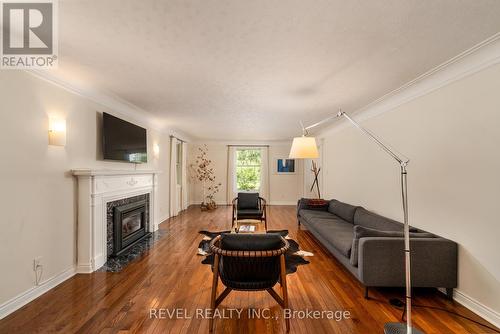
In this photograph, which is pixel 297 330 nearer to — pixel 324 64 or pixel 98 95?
pixel 324 64

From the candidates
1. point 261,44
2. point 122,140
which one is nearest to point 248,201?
point 122,140

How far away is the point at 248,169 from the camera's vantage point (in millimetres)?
8891

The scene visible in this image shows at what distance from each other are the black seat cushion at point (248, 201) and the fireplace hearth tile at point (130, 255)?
1883 millimetres

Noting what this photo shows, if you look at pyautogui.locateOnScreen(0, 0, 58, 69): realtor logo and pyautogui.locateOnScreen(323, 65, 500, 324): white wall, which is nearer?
pyautogui.locateOnScreen(0, 0, 58, 69): realtor logo

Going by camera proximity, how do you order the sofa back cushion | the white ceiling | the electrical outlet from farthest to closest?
the sofa back cushion < the electrical outlet < the white ceiling

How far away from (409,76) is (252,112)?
2.50 m

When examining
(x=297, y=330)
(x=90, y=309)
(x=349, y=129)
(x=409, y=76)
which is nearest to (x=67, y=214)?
(x=90, y=309)

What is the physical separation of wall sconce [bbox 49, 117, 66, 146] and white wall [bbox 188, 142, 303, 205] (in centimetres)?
594

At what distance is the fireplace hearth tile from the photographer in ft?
10.3

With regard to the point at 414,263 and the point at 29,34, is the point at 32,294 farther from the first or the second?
the point at 414,263

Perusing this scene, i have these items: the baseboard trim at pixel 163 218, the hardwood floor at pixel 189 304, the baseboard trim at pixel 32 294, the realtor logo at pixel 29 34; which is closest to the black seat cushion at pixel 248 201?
the baseboard trim at pixel 163 218

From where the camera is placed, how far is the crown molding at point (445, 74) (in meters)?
2.03

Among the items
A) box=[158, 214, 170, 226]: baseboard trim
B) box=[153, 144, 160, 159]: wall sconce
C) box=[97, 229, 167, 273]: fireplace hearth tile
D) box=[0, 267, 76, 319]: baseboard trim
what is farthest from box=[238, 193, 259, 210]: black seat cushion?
box=[0, 267, 76, 319]: baseboard trim

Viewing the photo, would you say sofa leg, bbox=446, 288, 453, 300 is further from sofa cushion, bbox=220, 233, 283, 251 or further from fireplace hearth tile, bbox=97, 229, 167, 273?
fireplace hearth tile, bbox=97, 229, 167, 273
